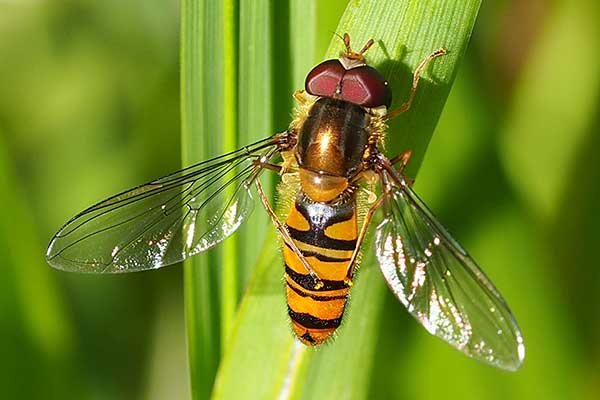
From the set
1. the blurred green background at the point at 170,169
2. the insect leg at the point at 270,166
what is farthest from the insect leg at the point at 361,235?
the insect leg at the point at 270,166

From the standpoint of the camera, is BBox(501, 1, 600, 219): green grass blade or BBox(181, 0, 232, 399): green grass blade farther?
BBox(501, 1, 600, 219): green grass blade

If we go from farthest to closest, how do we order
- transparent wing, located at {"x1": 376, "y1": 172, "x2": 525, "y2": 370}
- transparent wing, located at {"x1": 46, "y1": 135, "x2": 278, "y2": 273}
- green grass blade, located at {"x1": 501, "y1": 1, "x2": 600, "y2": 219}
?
green grass blade, located at {"x1": 501, "y1": 1, "x2": 600, "y2": 219} → transparent wing, located at {"x1": 46, "y1": 135, "x2": 278, "y2": 273} → transparent wing, located at {"x1": 376, "y1": 172, "x2": 525, "y2": 370}

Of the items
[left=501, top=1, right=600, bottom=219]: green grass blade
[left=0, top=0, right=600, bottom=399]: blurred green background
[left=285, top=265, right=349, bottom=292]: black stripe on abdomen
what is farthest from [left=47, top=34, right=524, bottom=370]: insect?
[left=501, top=1, right=600, bottom=219]: green grass blade

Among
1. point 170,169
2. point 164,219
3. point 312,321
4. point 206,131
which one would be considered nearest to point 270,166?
point 206,131

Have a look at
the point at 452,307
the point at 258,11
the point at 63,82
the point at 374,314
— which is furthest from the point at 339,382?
the point at 63,82

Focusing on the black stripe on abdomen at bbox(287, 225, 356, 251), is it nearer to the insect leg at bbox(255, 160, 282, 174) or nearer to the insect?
the insect

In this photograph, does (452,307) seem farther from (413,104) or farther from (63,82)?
(63,82)
